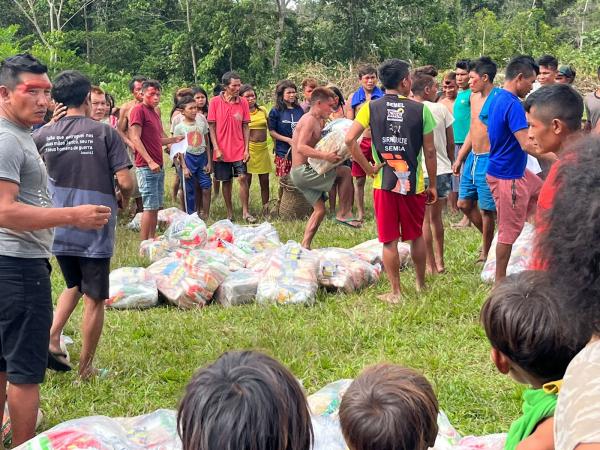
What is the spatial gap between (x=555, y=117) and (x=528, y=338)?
7.70 ft

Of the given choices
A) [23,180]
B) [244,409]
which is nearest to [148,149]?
[23,180]

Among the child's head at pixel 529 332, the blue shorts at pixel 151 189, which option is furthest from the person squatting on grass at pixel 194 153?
the child's head at pixel 529 332

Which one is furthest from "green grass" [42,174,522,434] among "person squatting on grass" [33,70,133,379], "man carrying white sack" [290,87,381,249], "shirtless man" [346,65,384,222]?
"shirtless man" [346,65,384,222]

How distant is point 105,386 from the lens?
14.4ft

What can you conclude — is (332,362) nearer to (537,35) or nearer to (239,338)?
(239,338)

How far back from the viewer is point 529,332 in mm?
2127

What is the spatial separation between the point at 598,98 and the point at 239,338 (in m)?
4.41

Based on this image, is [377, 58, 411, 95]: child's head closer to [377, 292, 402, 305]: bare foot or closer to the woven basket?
[377, 292, 402, 305]: bare foot

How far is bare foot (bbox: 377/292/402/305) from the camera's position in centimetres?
574

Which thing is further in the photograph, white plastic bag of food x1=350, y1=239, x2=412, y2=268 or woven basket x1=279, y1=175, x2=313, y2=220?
woven basket x1=279, y1=175, x2=313, y2=220

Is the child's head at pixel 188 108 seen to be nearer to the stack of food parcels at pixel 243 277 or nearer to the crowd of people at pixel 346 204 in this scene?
the crowd of people at pixel 346 204

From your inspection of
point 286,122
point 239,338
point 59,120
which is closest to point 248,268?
point 239,338

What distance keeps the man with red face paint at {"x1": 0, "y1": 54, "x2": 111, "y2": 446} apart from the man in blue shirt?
333cm

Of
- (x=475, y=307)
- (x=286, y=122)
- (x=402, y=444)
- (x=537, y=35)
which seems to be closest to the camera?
(x=402, y=444)
